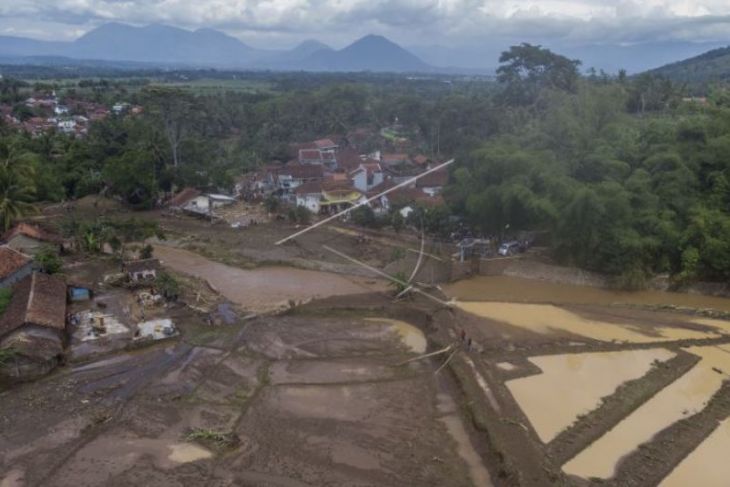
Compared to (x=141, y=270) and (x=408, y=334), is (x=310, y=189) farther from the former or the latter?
(x=408, y=334)

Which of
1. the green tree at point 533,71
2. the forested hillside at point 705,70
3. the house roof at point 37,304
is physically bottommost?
the house roof at point 37,304

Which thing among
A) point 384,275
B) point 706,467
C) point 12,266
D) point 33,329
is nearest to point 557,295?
point 384,275

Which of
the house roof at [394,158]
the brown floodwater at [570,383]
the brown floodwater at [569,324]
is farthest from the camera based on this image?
the house roof at [394,158]

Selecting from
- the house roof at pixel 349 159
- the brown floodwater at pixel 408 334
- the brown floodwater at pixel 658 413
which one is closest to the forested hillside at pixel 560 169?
the brown floodwater at pixel 658 413

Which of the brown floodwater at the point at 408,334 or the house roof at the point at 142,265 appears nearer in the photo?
the brown floodwater at the point at 408,334

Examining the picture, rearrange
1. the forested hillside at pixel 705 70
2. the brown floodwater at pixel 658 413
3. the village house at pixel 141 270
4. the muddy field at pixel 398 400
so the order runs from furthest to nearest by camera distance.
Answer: the forested hillside at pixel 705 70 < the village house at pixel 141 270 < the brown floodwater at pixel 658 413 < the muddy field at pixel 398 400

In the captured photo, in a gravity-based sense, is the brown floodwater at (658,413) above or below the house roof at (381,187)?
below

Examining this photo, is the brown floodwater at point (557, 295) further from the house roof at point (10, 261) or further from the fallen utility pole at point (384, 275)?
the house roof at point (10, 261)
